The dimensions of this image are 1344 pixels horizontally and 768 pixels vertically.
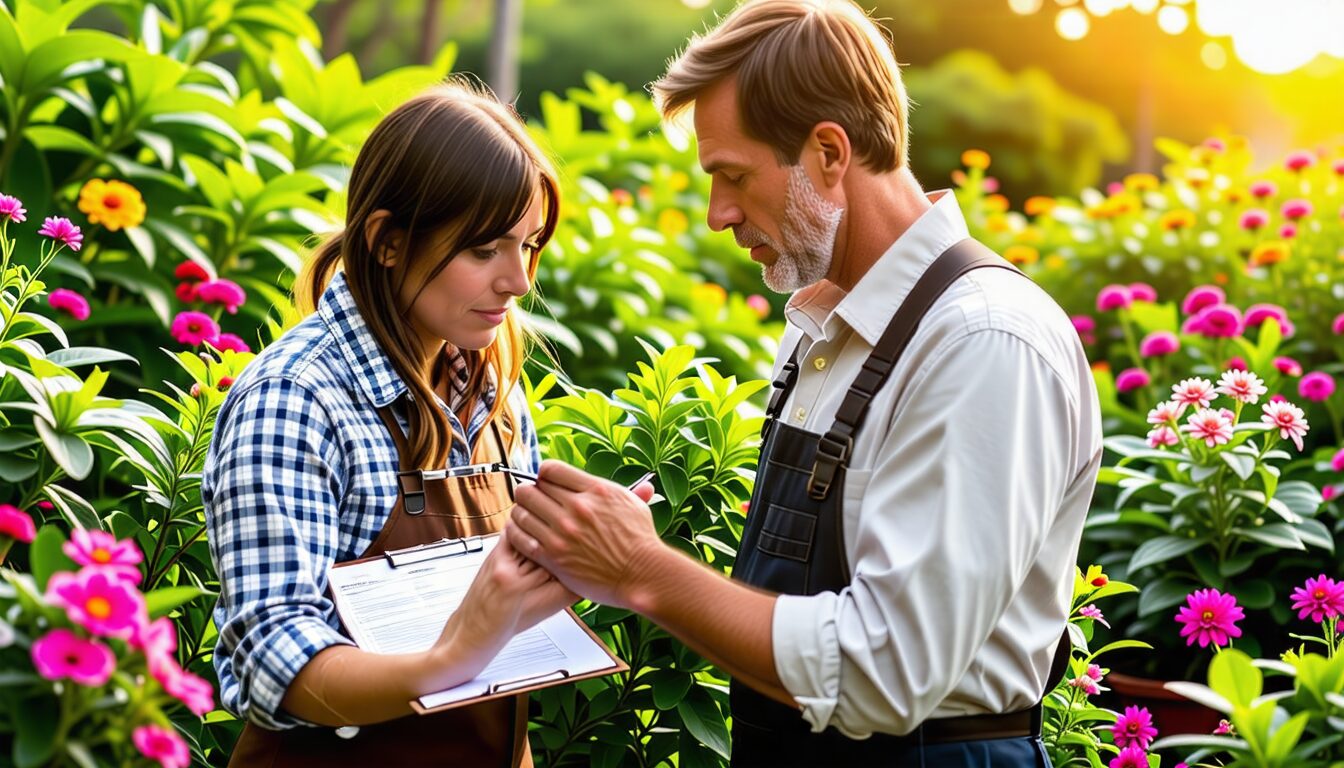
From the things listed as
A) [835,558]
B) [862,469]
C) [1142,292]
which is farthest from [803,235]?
[1142,292]

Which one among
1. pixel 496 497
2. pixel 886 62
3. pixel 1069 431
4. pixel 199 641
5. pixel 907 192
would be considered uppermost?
pixel 886 62

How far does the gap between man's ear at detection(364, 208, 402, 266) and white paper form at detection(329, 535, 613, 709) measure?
530 mm

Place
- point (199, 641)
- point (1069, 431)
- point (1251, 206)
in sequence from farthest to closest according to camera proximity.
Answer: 1. point (1251, 206)
2. point (199, 641)
3. point (1069, 431)

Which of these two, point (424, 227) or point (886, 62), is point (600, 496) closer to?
point (424, 227)

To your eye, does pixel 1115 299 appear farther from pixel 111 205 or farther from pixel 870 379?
pixel 111 205

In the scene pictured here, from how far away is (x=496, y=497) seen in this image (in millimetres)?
2350

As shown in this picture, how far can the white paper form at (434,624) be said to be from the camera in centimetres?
205

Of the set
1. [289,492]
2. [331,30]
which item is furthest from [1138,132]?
[289,492]

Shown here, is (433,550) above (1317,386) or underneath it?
underneath

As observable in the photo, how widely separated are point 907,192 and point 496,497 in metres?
0.90

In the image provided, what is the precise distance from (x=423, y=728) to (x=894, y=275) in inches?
42.2

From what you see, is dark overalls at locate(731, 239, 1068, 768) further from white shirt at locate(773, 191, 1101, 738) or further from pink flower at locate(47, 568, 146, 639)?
pink flower at locate(47, 568, 146, 639)

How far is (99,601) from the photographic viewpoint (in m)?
1.44

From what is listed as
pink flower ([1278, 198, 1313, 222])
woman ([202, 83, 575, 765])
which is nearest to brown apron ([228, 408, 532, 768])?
woman ([202, 83, 575, 765])
